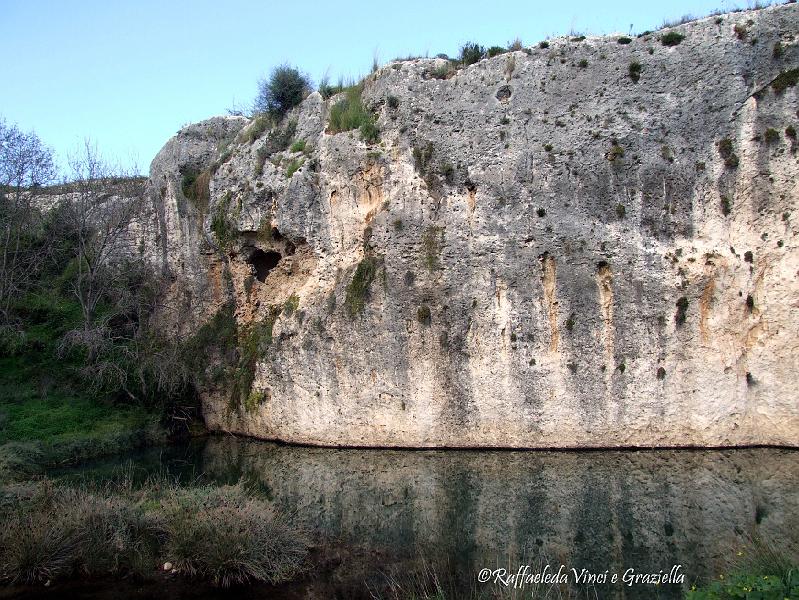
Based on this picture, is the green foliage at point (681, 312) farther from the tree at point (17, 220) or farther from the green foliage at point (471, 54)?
the tree at point (17, 220)

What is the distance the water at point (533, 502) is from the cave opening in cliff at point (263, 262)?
6.10m

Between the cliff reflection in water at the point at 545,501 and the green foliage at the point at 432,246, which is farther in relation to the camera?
the green foliage at the point at 432,246

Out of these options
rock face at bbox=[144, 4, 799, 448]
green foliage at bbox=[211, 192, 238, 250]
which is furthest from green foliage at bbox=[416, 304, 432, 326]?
green foliage at bbox=[211, 192, 238, 250]

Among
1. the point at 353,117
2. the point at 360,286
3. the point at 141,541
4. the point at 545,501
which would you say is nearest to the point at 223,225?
the point at 353,117

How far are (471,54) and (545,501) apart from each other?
41.4 ft

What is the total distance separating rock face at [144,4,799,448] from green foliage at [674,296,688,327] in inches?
3.4

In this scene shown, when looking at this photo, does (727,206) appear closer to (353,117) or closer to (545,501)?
(545,501)

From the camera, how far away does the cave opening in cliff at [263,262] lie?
21.3 m

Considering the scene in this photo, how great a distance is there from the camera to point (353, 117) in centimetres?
1927

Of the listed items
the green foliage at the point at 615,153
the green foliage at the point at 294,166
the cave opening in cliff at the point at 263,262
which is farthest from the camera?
the cave opening in cliff at the point at 263,262

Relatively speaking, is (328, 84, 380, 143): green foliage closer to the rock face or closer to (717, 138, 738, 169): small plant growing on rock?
the rock face

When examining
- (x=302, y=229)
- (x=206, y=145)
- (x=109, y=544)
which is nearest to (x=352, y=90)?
(x=302, y=229)

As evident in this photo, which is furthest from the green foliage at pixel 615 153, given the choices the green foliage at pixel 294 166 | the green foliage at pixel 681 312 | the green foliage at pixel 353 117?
the green foliage at pixel 294 166

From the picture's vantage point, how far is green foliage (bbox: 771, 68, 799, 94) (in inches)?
618
